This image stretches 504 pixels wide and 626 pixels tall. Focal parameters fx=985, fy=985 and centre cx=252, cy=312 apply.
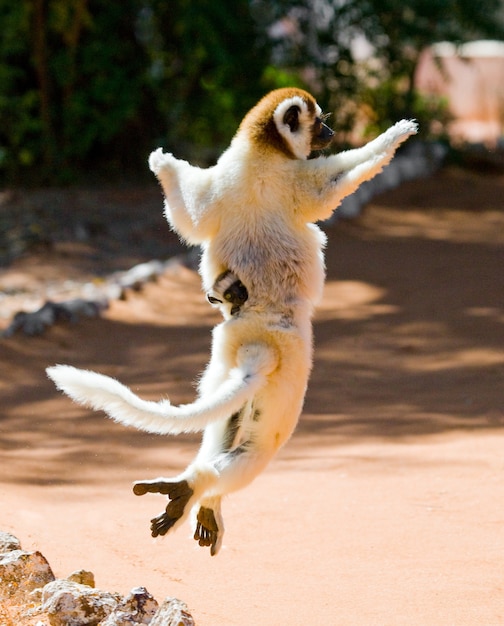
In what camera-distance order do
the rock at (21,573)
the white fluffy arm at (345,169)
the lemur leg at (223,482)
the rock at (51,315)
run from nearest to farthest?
the rock at (21,573), the lemur leg at (223,482), the white fluffy arm at (345,169), the rock at (51,315)

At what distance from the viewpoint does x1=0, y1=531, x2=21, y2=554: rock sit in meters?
4.13

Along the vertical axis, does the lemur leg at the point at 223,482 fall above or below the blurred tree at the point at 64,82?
below

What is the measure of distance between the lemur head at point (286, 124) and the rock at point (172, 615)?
2.02 metres

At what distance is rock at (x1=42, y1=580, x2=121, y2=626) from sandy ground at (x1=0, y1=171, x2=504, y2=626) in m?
0.54

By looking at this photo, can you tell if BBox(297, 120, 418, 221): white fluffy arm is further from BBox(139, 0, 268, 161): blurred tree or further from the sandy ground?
BBox(139, 0, 268, 161): blurred tree

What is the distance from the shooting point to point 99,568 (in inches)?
179

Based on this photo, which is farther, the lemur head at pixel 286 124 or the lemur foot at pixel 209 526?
the lemur head at pixel 286 124

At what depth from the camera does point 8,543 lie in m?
4.15

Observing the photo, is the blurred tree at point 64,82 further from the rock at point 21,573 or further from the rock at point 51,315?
the rock at point 21,573

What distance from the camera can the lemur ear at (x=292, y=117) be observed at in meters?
4.47


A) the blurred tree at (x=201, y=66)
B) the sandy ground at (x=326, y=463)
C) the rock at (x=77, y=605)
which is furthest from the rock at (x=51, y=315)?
the blurred tree at (x=201, y=66)

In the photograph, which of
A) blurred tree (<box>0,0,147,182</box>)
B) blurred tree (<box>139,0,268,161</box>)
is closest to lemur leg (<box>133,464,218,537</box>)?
blurred tree (<box>139,0,268,161</box>)

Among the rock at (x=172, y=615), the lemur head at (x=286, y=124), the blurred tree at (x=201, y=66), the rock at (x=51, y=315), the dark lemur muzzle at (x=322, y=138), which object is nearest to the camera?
the rock at (x=172, y=615)

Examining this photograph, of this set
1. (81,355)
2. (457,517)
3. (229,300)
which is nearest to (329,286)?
(81,355)
